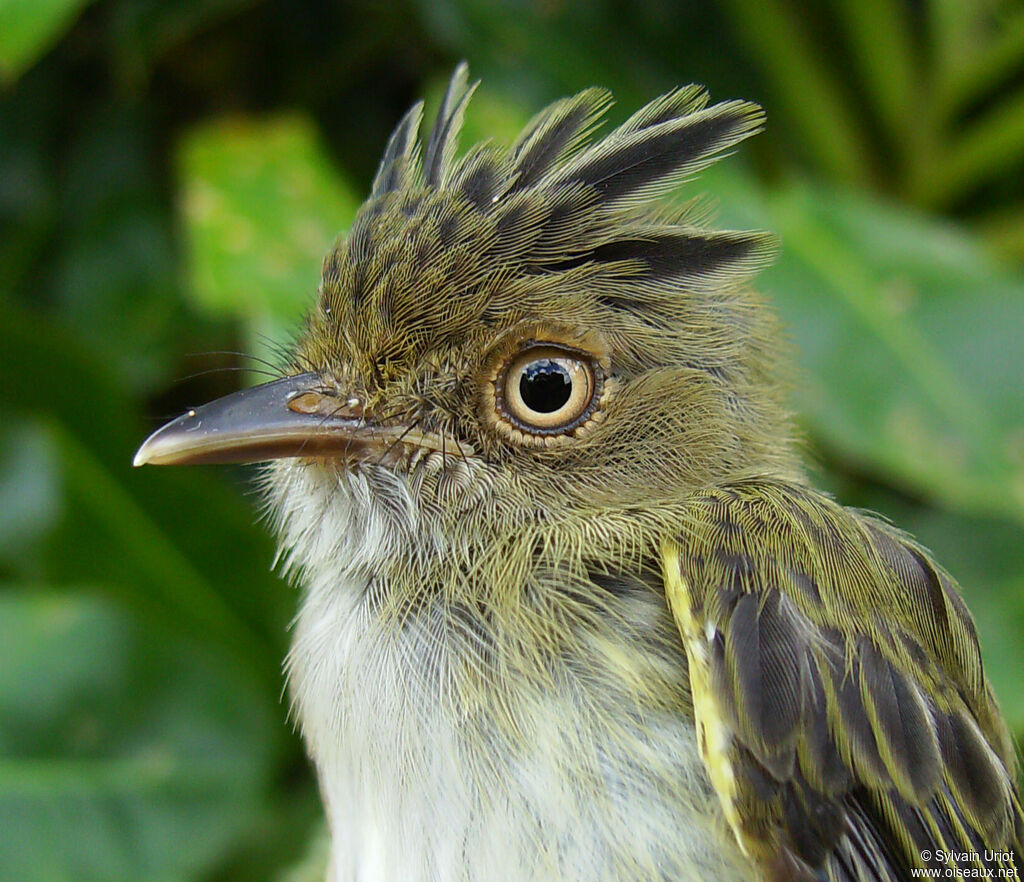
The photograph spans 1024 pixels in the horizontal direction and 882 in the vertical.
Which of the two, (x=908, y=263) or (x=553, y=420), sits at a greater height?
(x=553, y=420)

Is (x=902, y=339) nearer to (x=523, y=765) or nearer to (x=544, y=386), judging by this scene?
(x=544, y=386)

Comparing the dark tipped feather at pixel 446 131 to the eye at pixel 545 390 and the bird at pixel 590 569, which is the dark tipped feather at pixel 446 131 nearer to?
the bird at pixel 590 569

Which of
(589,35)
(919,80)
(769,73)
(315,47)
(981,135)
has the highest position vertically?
(315,47)

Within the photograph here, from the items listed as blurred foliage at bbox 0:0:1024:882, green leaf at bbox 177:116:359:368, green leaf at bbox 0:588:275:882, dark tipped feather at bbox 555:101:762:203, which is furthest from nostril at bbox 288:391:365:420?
green leaf at bbox 0:588:275:882

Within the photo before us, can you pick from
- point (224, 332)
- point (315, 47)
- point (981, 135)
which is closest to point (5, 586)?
point (224, 332)

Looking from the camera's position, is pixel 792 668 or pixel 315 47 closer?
pixel 792 668

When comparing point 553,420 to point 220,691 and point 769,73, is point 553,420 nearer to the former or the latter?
point 220,691

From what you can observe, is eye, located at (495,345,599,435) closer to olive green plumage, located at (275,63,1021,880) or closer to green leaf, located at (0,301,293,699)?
olive green plumage, located at (275,63,1021,880)
